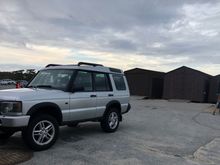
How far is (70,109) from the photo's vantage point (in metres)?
7.15

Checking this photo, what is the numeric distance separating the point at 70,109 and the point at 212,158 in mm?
3300

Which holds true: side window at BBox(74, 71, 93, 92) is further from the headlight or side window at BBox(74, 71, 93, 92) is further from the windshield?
the headlight

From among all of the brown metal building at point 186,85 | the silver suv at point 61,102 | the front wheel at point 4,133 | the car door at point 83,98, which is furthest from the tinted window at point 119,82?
the brown metal building at point 186,85

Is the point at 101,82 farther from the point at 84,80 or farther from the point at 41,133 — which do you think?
the point at 41,133

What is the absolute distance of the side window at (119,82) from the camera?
363 inches

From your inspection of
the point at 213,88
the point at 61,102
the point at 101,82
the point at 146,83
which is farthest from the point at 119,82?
the point at 146,83

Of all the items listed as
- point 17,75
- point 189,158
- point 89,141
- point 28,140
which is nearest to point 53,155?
point 28,140

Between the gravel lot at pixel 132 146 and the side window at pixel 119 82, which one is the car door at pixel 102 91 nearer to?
the side window at pixel 119 82

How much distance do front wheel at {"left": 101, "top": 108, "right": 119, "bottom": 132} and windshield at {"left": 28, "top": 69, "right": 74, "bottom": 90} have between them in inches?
70.5

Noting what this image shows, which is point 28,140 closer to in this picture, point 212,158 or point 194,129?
point 212,158

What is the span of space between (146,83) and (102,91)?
21.8 metres

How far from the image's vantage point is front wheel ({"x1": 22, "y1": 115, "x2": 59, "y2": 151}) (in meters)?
6.13

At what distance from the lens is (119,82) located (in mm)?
9422

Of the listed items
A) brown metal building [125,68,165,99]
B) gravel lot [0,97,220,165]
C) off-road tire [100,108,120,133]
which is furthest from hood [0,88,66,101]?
brown metal building [125,68,165,99]
